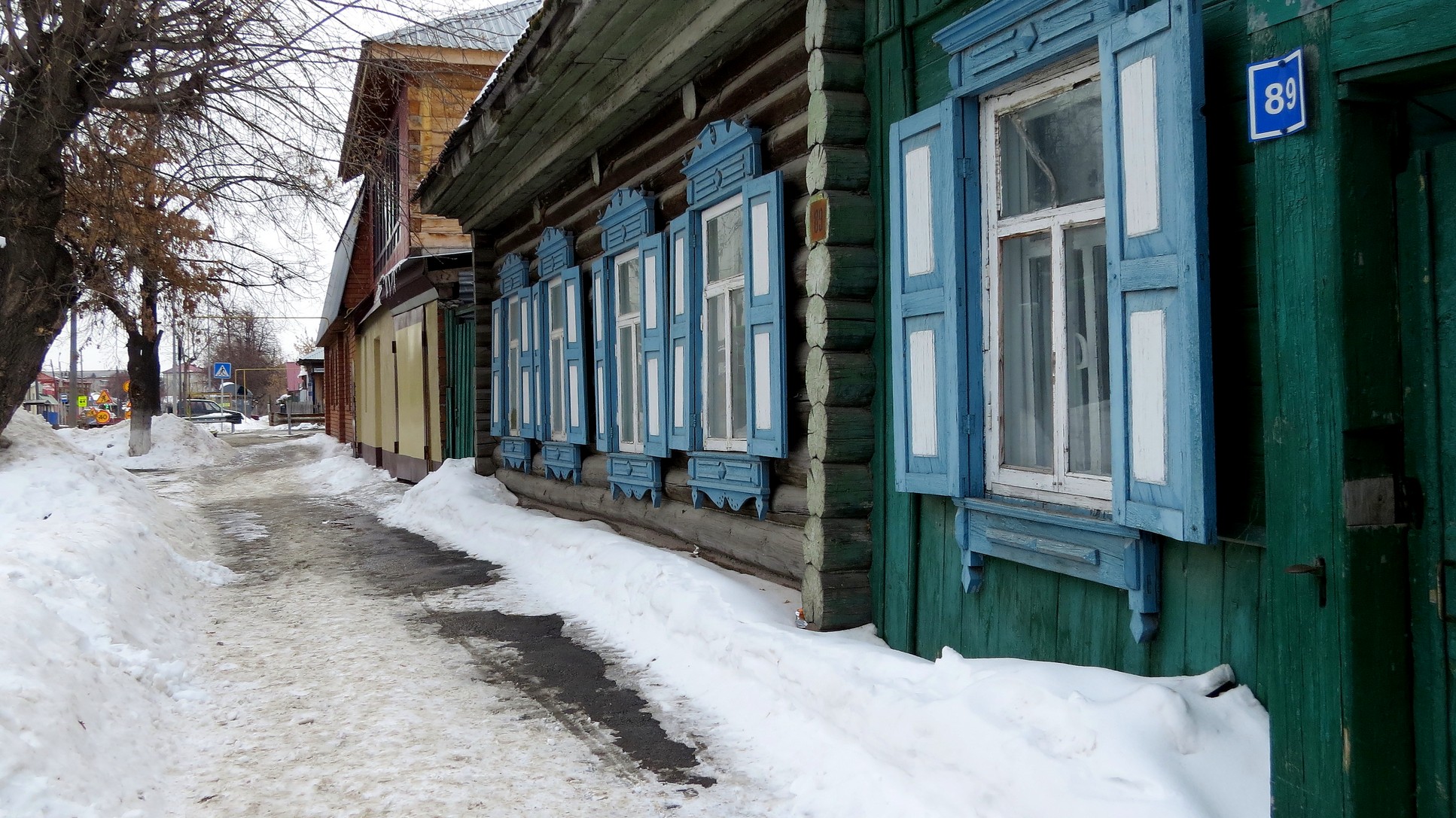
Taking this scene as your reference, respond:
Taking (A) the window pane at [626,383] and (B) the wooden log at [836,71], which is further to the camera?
(A) the window pane at [626,383]

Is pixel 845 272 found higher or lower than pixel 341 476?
higher

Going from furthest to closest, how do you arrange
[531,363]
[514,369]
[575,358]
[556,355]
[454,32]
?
[514,369], [531,363], [556,355], [454,32], [575,358]

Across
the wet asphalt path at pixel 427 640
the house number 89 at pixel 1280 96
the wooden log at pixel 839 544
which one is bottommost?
the wet asphalt path at pixel 427 640

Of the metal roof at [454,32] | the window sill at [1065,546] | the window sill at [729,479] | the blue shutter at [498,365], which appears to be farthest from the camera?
the blue shutter at [498,365]

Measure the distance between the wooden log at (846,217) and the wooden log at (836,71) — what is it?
19.2 inches

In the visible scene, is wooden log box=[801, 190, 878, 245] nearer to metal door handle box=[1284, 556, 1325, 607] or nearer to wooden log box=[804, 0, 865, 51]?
wooden log box=[804, 0, 865, 51]

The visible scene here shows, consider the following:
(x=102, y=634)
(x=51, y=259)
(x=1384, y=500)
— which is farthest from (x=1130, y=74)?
(x=51, y=259)

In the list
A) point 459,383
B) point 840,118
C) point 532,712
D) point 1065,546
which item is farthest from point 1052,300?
point 459,383

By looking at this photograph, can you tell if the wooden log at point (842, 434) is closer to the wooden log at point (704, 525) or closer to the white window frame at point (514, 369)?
the wooden log at point (704, 525)

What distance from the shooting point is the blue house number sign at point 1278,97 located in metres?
2.51

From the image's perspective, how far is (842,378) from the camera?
15.1ft

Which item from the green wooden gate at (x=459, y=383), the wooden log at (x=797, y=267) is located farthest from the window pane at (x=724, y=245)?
the green wooden gate at (x=459, y=383)

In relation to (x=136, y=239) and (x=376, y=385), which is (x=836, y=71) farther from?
(x=376, y=385)

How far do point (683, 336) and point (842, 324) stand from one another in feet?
7.19
